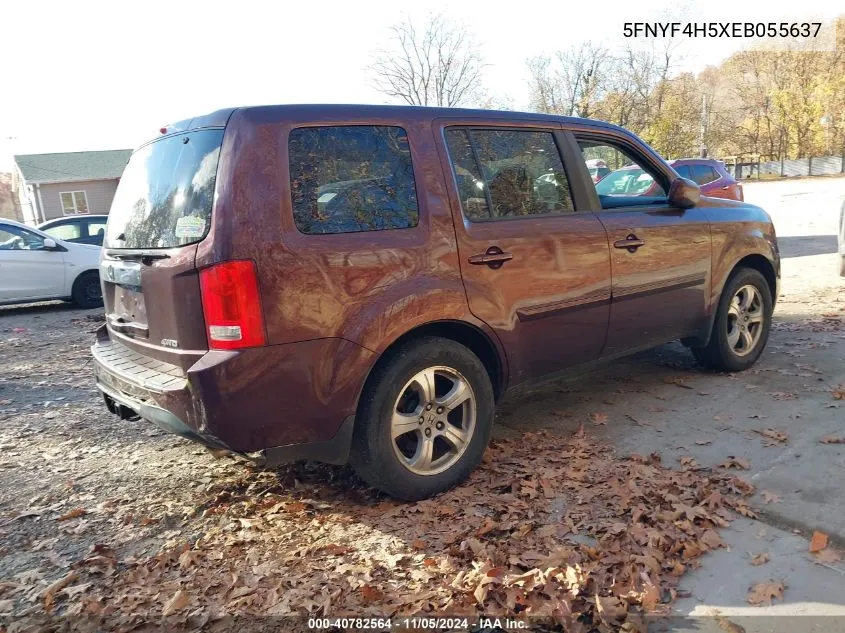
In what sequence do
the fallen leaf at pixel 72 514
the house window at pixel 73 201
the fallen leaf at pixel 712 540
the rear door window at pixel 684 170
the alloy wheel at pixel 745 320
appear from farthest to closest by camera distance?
1. the house window at pixel 73 201
2. the rear door window at pixel 684 170
3. the alloy wheel at pixel 745 320
4. the fallen leaf at pixel 72 514
5. the fallen leaf at pixel 712 540

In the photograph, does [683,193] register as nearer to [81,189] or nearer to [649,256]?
[649,256]

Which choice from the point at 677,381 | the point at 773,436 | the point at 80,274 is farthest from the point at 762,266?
the point at 80,274

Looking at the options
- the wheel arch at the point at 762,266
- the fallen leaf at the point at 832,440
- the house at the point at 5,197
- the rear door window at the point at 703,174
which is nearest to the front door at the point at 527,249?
the fallen leaf at the point at 832,440

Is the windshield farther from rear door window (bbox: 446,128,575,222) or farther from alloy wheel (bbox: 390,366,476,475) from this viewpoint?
alloy wheel (bbox: 390,366,476,475)

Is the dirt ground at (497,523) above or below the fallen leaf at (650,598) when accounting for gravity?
above

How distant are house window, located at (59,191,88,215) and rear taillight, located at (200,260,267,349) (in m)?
44.7

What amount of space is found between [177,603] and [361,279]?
154cm

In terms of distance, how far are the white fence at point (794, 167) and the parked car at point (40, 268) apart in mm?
46121

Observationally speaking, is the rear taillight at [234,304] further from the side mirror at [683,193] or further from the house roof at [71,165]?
the house roof at [71,165]

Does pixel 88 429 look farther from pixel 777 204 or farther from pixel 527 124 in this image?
pixel 777 204

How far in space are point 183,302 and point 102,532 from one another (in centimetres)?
129

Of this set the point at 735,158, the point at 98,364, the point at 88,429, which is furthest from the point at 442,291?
the point at 735,158

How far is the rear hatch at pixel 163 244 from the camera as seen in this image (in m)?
2.88

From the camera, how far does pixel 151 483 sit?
376 centimetres
